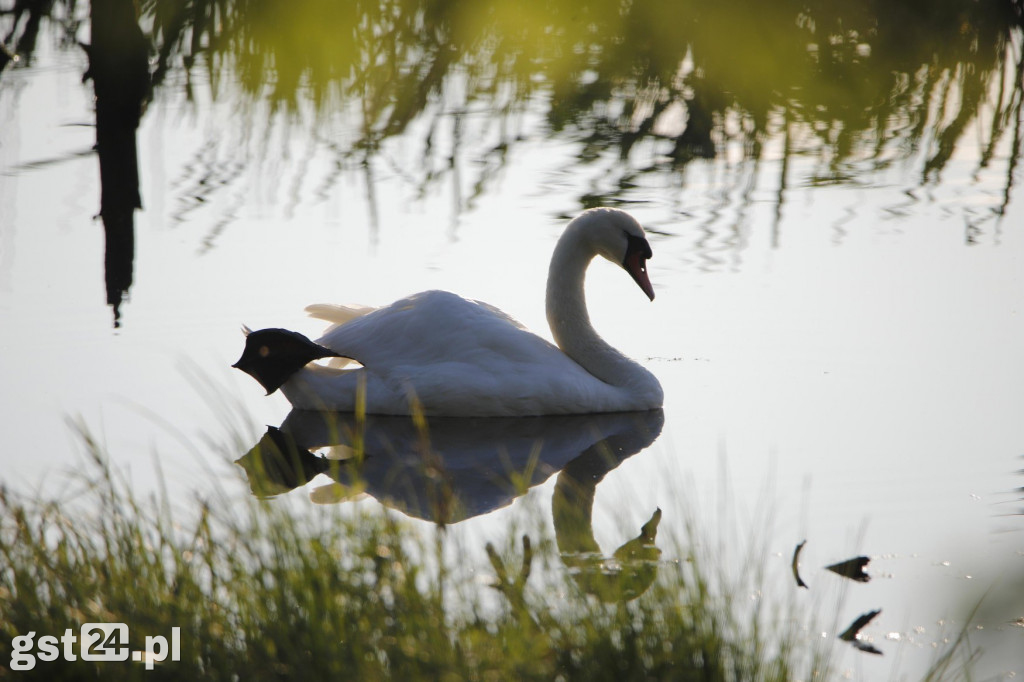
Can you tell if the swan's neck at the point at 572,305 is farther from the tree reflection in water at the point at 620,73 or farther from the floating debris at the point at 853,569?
the tree reflection in water at the point at 620,73

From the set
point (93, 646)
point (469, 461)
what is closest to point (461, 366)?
point (469, 461)

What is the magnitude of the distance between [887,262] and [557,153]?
3686mm

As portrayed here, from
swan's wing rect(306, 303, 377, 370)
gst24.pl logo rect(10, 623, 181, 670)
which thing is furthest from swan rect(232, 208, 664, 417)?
gst24.pl logo rect(10, 623, 181, 670)

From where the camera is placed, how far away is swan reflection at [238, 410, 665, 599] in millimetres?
5055

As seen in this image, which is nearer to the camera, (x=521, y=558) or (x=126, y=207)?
(x=521, y=558)

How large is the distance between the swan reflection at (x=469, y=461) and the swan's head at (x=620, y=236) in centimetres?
85

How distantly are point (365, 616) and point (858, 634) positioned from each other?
5.37 ft

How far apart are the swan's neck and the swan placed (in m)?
0.07

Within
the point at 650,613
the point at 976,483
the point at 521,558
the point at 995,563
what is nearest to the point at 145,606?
the point at 521,558

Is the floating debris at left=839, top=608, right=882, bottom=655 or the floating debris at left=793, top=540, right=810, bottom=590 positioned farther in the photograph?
the floating debris at left=793, top=540, right=810, bottom=590

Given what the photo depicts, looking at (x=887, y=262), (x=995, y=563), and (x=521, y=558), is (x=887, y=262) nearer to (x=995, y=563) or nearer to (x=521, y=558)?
(x=995, y=563)

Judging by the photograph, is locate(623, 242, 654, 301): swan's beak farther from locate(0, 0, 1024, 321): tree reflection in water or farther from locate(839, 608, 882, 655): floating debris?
locate(839, 608, 882, 655): floating debris

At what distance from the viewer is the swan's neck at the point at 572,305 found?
23.0ft

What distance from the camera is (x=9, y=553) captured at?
11.9ft
